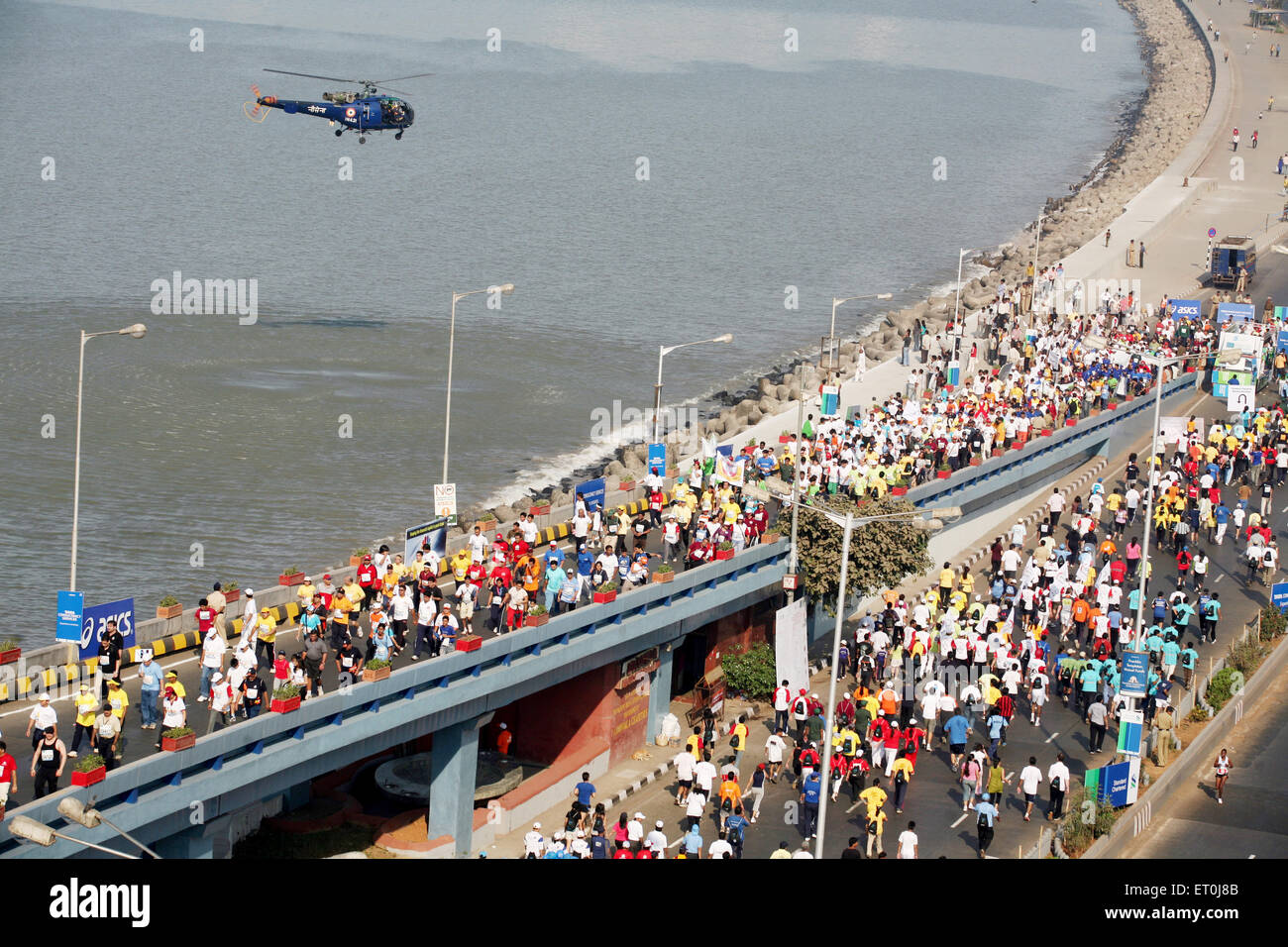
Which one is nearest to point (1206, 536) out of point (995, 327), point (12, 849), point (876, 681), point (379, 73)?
point (876, 681)

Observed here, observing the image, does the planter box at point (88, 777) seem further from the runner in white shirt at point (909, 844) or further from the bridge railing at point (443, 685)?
the runner in white shirt at point (909, 844)

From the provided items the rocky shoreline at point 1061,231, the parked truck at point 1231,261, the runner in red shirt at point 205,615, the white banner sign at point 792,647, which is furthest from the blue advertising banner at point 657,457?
the parked truck at point 1231,261

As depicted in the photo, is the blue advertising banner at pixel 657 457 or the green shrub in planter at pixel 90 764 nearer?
the green shrub in planter at pixel 90 764

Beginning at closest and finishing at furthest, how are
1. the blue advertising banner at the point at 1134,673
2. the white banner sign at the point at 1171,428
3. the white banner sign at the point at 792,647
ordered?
the blue advertising banner at the point at 1134,673 < the white banner sign at the point at 792,647 < the white banner sign at the point at 1171,428

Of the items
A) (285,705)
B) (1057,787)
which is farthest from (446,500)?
(1057,787)

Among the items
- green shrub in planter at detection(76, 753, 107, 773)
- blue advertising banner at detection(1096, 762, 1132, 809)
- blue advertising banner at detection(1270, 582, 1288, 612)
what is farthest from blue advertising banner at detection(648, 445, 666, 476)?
green shrub in planter at detection(76, 753, 107, 773)

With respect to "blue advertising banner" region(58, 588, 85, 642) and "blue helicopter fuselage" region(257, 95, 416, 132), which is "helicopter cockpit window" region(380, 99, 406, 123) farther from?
"blue advertising banner" region(58, 588, 85, 642)
